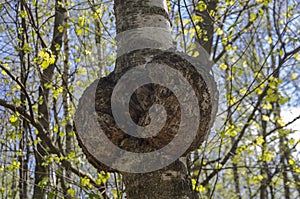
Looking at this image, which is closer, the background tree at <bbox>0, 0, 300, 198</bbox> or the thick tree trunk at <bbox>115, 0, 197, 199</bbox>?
the thick tree trunk at <bbox>115, 0, 197, 199</bbox>

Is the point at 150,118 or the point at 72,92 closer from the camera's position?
the point at 150,118

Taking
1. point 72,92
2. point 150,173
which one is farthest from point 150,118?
point 72,92

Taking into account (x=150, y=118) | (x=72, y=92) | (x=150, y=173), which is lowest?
(x=150, y=173)

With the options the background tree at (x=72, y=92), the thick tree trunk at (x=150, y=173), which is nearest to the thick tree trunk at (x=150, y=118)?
the thick tree trunk at (x=150, y=173)

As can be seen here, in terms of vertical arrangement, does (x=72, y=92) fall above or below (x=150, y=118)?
above

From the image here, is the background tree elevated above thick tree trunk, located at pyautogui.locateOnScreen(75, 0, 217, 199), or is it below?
above

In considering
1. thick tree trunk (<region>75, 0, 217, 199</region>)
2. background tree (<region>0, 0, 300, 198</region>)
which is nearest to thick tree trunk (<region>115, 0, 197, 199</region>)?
thick tree trunk (<region>75, 0, 217, 199</region>)

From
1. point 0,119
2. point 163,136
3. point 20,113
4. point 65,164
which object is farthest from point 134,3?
point 0,119

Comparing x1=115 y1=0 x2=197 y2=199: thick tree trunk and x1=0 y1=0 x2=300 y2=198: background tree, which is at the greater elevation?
x1=0 y1=0 x2=300 y2=198: background tree

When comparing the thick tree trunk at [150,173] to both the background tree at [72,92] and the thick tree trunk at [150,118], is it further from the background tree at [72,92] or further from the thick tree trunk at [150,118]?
the background tree at [72,92]

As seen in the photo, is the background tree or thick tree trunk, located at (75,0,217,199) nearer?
thick tree trunk, located at (75,0,217,199)

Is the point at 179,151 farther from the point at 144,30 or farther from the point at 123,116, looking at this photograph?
the point at 144,30

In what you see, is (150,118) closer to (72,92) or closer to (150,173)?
(150,173)

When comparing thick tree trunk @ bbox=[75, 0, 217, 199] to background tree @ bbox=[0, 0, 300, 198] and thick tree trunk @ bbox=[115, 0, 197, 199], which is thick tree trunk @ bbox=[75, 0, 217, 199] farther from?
background tree @ bbox=[0, 0, 300, 198]
